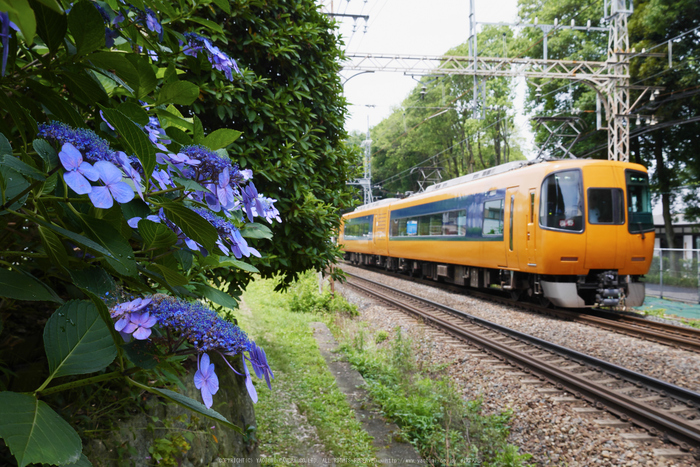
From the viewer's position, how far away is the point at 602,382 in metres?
5.91

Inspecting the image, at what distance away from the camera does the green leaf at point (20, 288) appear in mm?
724

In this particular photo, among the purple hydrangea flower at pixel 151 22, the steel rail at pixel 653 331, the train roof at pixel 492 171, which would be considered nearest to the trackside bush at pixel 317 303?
the steel rail at pixel 653 331

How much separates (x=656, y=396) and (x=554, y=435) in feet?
5.65

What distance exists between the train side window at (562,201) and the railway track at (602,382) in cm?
270

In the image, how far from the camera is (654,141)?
20672 mm

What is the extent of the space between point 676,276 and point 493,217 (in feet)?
20.6

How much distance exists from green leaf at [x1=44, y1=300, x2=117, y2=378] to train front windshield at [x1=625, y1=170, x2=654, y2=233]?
11223 millimetres

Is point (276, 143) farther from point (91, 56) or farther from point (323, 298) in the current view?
point (323, 298)

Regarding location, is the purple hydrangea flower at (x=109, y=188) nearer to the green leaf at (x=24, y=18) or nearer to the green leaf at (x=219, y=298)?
the green leaf at (x=24, y=18)

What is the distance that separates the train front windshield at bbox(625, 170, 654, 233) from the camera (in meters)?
10.0

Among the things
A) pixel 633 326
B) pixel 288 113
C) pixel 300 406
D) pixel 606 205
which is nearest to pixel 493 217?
pixel 606 205

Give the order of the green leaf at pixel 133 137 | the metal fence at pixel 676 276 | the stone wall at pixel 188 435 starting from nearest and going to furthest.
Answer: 1. the green leaf at pixel 133 137
2. the stone wall at pixel 188 435
3. the metal fence at pixel 676 276

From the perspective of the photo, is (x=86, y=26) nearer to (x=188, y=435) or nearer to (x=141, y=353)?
(x=141, y=353)

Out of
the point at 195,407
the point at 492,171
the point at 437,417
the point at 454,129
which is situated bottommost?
the point at 437,417
